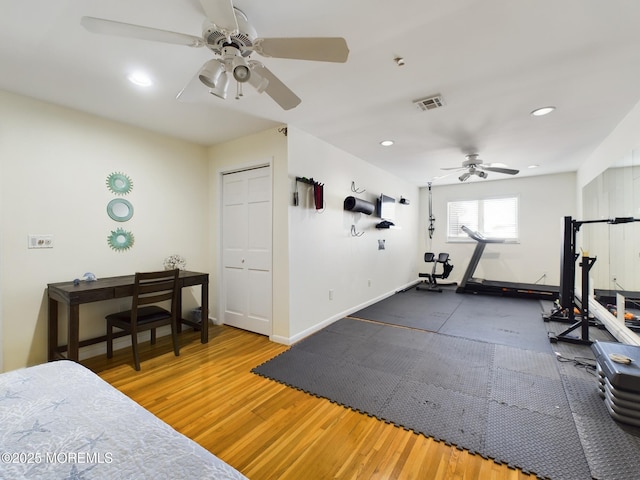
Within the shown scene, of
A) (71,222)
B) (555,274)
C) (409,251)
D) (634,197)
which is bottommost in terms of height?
(555,274)

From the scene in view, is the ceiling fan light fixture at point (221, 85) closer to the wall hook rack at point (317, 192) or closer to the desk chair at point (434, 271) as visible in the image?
the wall hook rack at point (317, 192)

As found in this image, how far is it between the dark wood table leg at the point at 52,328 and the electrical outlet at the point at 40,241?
1.70ft

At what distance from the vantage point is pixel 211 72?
63.4 inches

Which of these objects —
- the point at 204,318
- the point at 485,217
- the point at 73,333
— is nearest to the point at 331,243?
the point at 204,318

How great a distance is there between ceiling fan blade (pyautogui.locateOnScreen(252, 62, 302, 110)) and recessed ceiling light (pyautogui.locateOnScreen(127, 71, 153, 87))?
1196 mm

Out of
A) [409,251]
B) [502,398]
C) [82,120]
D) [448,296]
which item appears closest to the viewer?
[502,398]

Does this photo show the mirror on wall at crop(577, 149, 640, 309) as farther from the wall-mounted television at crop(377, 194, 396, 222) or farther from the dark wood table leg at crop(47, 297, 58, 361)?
the dark wood table leg at crop(47, 297, 58, 361)

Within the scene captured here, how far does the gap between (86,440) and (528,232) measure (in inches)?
303

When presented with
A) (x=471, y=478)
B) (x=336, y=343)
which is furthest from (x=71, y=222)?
(x=471, y=478)

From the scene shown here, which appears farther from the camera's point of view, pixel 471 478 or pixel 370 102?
pixel 370 102

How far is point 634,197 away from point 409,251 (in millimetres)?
4346

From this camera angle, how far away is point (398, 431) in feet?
6.14

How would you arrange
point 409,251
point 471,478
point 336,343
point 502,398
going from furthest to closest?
point 409,251
point 336,343
point 502,398
point 471,478

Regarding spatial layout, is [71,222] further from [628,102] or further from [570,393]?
[628,102]
